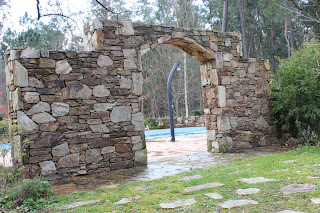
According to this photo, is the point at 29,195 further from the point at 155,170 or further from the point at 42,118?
the point at 155,170

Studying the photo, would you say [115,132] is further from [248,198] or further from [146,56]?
[146,56]

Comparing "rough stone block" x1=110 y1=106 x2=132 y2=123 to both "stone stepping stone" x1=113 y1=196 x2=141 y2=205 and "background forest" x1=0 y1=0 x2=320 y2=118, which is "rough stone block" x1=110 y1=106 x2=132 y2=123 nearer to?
"stone stepping stone" x1=113 y1=196 x2=141 y2=205

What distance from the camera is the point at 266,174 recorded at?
3.78 metres

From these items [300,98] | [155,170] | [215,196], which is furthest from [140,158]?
[300,98]

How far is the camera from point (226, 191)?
3176 millimetres

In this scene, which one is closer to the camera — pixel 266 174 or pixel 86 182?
pixel 266 174

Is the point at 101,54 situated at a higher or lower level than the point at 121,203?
higher

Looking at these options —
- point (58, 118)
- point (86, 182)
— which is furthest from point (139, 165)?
point (58, 118)

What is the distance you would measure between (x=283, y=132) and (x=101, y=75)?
460cm

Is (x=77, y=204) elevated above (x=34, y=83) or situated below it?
below

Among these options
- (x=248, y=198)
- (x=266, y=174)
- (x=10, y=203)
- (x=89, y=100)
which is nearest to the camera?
(x=248, y=198)

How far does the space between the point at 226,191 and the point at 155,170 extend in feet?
5.92

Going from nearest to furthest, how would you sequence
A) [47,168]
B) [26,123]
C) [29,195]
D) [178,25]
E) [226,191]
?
[226,191] < [29,195] < [26,123] < [47,168] < [178,25]

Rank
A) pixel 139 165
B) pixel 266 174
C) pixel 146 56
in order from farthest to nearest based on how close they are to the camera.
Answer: pixel 146 56, pixel 139 165, pixel 266 174
